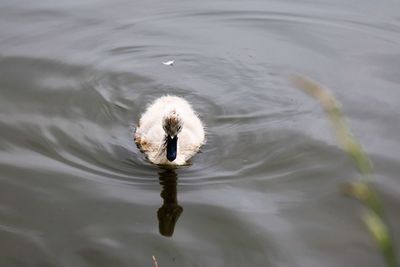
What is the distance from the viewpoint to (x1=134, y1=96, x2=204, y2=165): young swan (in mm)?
5636

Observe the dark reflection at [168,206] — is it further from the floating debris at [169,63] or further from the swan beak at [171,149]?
the floating debris at [169,63]

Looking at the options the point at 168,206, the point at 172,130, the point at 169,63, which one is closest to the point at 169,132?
the point at 172,130

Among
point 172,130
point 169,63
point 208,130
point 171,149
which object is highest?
point 169,63

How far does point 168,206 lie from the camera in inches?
206

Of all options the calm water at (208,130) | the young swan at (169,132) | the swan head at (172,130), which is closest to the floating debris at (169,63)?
the calm water at (208,130)

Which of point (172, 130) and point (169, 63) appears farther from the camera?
point (169, 63)

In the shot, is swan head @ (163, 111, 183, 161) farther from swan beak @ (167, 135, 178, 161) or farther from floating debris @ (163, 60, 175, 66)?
floating debris @ (163, 60, 175, 66)

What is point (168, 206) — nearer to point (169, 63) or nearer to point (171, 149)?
point (171, 149)

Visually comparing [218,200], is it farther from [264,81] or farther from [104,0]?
[104,0]

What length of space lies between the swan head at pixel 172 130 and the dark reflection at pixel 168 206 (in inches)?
8.0

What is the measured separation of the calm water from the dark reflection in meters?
0.02

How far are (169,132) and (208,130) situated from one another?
101 centimetres

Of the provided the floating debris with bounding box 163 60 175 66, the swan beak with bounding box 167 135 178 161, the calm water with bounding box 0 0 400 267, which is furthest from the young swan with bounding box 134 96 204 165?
the floating debris with bounding box 163 60 175 66

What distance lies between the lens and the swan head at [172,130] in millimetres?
5578
